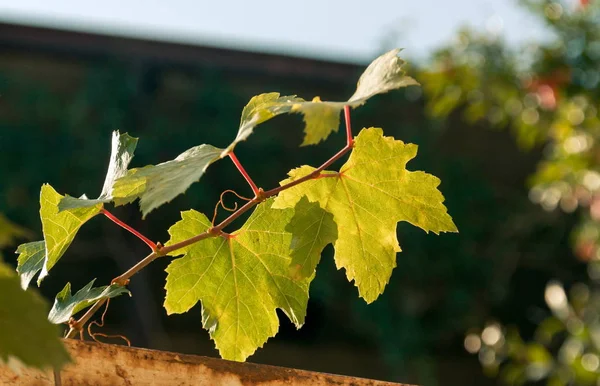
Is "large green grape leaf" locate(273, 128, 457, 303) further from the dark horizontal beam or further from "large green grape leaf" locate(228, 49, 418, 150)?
the dark horizontal beam

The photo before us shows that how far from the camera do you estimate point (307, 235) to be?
0.51 metres

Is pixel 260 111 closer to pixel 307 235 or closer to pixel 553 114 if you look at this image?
pixel 307 235

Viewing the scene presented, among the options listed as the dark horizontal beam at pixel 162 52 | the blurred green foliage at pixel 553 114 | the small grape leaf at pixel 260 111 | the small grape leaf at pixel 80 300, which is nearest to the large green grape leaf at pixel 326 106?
the small grape leaf at pixel 260 111

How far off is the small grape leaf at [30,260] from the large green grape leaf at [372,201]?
0.53ft

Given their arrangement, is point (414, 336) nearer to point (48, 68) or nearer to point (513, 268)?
point (513, 268)

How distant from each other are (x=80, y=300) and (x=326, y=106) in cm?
18

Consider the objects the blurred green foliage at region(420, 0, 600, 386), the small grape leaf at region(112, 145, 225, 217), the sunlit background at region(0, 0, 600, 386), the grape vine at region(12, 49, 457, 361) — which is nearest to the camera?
the small grape leaf at region(112, 145, 225, 217)

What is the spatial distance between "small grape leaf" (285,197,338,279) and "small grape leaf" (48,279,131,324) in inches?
4.3

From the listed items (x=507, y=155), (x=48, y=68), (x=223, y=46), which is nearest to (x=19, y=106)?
(x=48, y=68)

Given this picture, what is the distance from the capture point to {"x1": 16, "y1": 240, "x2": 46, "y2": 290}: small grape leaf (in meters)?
0.53

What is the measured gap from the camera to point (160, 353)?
0.44 m

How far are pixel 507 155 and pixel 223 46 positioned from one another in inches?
88.9

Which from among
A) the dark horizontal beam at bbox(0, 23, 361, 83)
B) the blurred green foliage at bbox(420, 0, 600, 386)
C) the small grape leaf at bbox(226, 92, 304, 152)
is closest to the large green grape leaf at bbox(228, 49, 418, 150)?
the small grape leaf at bbox(226, 92, 304, 152)

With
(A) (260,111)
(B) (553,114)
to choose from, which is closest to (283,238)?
(A) (260,111)
